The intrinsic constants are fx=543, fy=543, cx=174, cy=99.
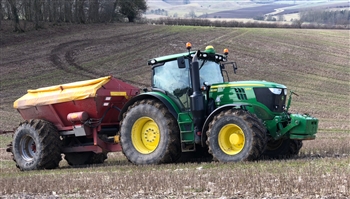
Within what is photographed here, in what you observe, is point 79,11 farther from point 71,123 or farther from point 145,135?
point 145,135

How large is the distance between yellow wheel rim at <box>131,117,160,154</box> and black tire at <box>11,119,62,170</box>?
2186 mm

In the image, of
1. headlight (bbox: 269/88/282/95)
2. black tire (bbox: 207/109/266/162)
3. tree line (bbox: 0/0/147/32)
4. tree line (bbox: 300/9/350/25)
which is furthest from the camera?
tree line (bbox: 300/9/350/25)

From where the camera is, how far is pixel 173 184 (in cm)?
796

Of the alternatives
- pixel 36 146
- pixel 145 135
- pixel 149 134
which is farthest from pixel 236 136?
pixel 36 146

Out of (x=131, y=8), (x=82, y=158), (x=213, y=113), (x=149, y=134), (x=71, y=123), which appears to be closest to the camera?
(x=213, y=113)

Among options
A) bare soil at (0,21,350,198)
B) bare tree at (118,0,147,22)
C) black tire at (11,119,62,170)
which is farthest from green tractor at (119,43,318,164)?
bare tree at (118,0,147,22)

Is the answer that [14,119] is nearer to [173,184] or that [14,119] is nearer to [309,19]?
[173,184]

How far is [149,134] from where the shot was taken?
1151cm

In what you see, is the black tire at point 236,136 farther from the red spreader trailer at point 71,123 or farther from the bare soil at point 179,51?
the red spreader trailer at point 71,123

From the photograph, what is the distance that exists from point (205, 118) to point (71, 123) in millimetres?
3523

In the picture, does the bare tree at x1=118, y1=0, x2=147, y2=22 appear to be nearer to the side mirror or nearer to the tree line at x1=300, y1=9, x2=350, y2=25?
the tree line at x1=300, y1=9, x2=350, y2=25

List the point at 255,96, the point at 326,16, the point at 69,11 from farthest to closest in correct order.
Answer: the point at 326,16 → the point at 69,11 → the point at 255,96

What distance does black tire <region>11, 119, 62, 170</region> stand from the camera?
40.9 feet

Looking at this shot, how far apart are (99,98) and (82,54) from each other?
1197 inches
